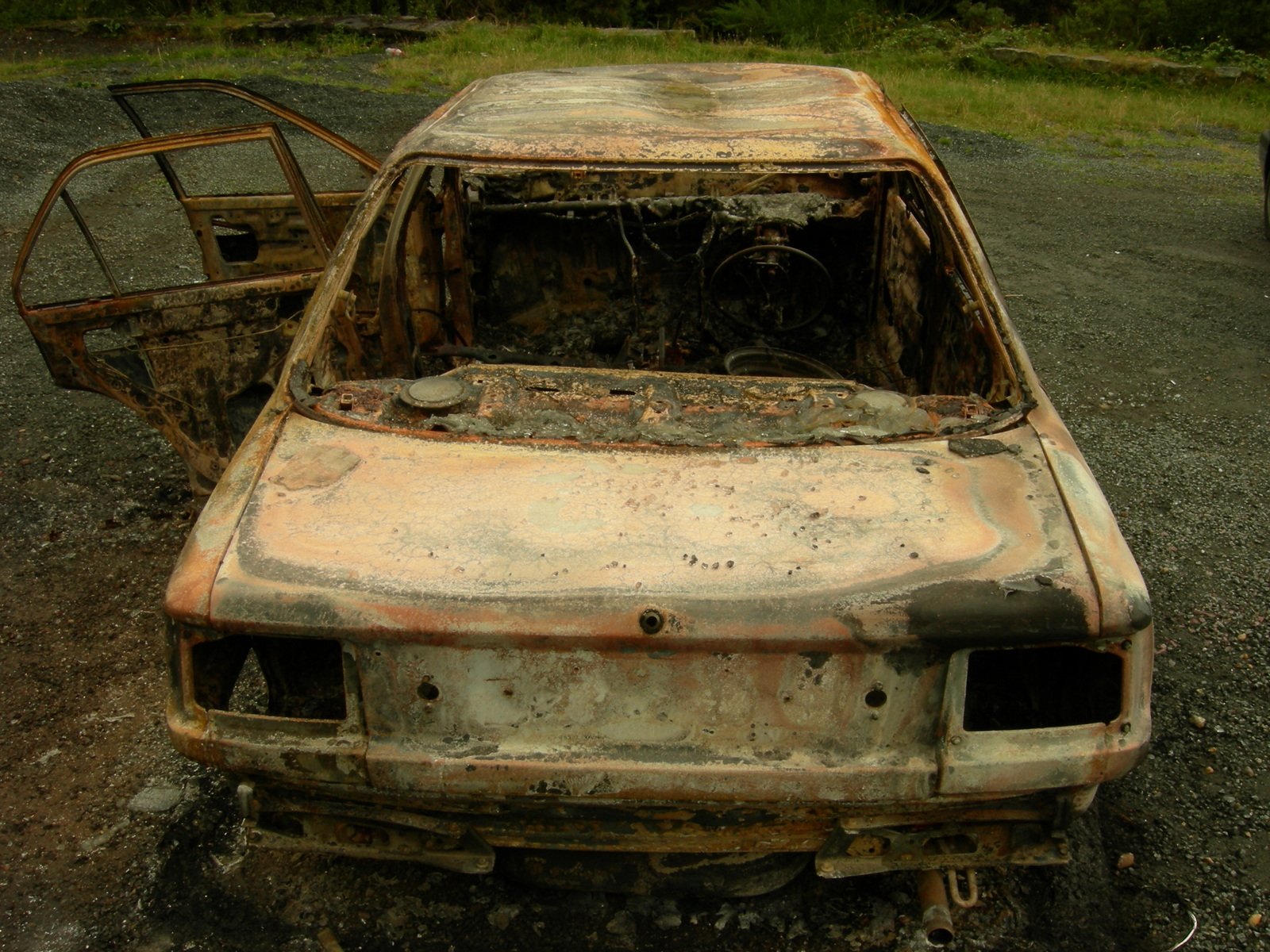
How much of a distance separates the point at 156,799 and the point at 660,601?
5.88 ft

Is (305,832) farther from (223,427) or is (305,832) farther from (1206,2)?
(1206,2)

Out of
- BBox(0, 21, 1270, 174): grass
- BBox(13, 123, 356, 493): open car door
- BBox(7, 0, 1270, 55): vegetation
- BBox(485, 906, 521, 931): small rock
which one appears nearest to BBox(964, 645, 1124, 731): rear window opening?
BBox(485, 906, 521, 931): small rock

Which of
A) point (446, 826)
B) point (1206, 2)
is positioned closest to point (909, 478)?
point (446, 826)

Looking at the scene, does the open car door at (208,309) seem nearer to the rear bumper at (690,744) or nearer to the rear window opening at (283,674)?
the rear window opening at (283,674)

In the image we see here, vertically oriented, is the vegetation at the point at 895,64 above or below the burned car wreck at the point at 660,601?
above

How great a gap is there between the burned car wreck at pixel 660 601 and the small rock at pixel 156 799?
357mm

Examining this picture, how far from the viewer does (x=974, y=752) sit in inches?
76.7

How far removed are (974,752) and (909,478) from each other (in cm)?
64

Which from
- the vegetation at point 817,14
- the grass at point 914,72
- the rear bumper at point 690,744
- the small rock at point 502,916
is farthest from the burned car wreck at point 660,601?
the vegetation at point 817,14

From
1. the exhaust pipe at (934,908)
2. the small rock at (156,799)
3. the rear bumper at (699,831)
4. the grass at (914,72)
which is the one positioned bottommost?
the small rock at (156,799)

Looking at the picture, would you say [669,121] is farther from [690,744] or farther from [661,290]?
[690,744]

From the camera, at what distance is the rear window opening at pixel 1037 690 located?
2.21 metres

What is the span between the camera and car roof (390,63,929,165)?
2994 millimetres

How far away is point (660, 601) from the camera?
1.94 m
